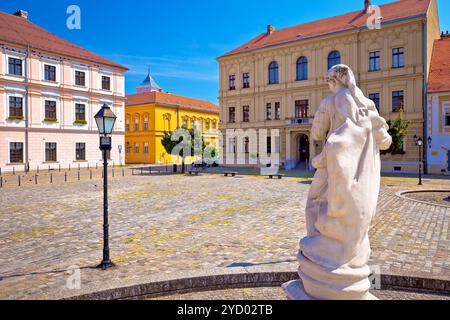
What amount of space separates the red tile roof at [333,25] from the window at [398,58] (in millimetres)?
2613

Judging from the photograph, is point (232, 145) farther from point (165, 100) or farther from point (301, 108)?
point (165, 100)

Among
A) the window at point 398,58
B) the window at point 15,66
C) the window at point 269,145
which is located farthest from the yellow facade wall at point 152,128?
the window at point 398,58

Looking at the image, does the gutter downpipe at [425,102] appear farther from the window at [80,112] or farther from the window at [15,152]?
the window at [15,152]

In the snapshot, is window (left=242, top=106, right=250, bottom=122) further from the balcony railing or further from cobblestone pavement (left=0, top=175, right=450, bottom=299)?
cobblestone pavement (left=0, top=175, right=450, bottom=299)

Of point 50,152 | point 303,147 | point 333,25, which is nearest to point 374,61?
point 333,25

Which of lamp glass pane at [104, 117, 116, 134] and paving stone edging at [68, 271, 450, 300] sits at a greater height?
lamp glass pane at [104, 117, 116, 134]

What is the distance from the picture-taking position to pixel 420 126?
2823 cm

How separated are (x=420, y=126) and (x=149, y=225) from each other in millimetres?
26571

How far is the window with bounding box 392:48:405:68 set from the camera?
2909 cm

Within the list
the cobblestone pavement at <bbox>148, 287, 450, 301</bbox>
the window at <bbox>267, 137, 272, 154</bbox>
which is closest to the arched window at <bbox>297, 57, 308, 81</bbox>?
the window at <bbox>267, 137, 272, 154</bbox>

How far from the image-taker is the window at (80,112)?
36.2 meters

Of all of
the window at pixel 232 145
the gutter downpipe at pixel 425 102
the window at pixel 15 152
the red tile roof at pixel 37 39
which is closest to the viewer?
the gutter downpipe at pixel 425 102
